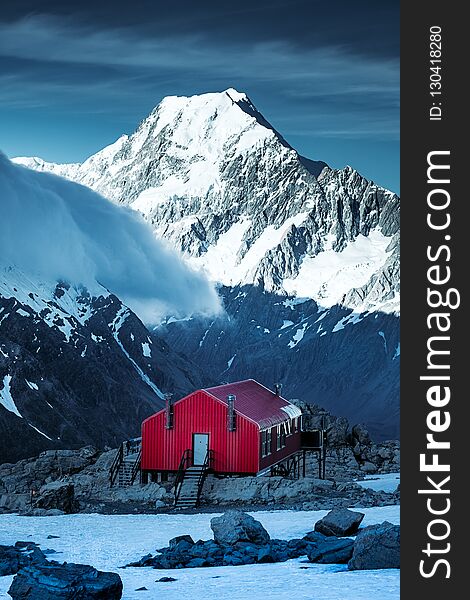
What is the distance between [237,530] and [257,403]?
88.0ft

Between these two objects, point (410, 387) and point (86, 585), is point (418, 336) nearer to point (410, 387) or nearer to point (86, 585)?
point (410, 387)

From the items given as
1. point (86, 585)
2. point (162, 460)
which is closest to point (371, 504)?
point (162, 460)

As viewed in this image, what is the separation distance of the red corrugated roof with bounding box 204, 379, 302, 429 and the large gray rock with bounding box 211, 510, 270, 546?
21.0 m

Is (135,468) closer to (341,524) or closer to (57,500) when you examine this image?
(57,500)

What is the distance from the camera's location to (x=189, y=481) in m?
46.2

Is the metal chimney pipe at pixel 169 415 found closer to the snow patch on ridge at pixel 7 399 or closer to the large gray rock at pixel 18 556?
the large gray rock at pixel 18 556

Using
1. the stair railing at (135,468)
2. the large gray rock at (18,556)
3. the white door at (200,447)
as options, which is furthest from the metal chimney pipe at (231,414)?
the large gray rock at (18,556)

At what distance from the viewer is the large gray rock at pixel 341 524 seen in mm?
26875

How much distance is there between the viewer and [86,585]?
17.2m

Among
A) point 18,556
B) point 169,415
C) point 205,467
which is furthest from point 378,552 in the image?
point 169,415

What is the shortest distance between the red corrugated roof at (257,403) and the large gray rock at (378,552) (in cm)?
2707

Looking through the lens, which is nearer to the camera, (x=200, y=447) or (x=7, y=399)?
(x=200, y=447)

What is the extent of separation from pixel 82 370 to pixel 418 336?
189 metres

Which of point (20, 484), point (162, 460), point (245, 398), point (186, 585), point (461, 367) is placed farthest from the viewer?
point (20, 484)
